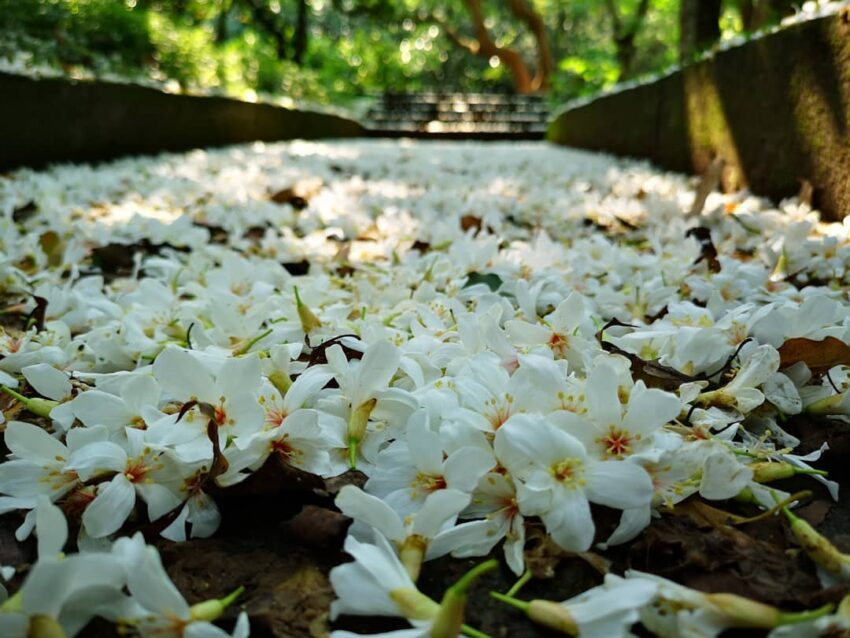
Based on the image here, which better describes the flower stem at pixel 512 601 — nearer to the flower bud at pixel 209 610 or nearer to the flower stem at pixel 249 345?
the flower bud at pixel 209 610

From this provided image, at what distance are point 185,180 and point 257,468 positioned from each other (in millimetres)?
3178

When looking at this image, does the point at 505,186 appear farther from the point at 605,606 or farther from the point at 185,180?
the point at 605,606

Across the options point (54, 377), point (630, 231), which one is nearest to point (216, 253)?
point (54, 377)

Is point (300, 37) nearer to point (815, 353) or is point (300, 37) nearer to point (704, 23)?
point (704, 23)

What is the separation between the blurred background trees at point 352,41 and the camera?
16.3ft

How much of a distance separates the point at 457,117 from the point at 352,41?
6.50 m

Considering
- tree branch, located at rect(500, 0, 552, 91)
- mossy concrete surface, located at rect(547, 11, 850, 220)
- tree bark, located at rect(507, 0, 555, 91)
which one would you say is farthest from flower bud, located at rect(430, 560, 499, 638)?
tree branch, located at rect(500, 0, 552, 91)

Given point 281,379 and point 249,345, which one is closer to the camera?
point 281,379

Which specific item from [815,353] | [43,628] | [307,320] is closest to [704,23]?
[815,353]

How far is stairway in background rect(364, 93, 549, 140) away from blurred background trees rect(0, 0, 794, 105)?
81 centimetres

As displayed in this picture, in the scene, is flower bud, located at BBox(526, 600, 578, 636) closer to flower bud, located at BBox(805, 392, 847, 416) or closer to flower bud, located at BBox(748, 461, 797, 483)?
flower bud, located at BBox(748, 461, 797, 483)

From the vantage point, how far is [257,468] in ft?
2.85

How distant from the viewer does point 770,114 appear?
2.77 metres

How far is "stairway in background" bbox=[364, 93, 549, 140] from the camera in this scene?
446 inches
